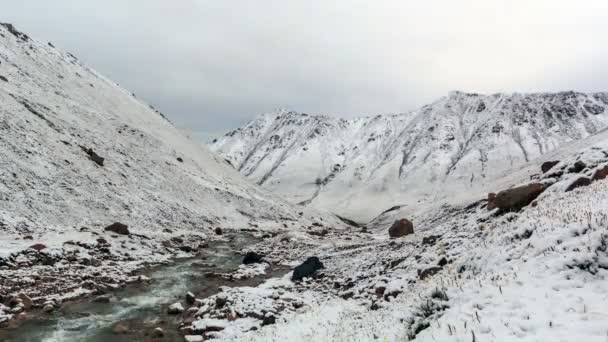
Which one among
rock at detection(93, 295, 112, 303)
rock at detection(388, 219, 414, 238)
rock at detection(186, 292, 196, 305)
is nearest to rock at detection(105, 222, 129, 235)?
rock at detection(93, 295, 112, 303)

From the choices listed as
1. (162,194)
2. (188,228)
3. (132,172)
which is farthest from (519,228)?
(132,172)

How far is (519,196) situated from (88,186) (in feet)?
140

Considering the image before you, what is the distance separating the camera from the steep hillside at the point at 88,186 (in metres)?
28.4

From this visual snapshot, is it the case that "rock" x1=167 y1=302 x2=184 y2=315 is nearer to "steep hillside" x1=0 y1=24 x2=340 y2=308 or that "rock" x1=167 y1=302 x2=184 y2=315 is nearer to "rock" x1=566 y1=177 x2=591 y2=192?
"steep hillside" x1=0 y1=24 x2=340 y2=308

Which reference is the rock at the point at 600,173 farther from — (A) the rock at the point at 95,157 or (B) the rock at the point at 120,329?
(A) the rock at the point at 95,157

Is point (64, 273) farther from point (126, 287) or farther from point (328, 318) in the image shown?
point (328, 318)

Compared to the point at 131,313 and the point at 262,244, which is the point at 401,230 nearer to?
the point at 262,244

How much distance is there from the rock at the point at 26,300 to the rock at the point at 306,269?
1551 centimetres

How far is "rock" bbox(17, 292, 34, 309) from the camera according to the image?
19.5m

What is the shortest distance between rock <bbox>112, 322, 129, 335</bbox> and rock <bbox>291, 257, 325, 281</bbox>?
40.3 feet

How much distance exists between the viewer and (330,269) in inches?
1187

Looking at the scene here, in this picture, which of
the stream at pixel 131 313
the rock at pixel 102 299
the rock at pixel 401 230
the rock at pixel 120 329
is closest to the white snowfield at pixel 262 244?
the stream at pixel 131 313

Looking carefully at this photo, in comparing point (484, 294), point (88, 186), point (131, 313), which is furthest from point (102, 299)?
point (88, 186)

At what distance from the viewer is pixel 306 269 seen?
96.1 feet
